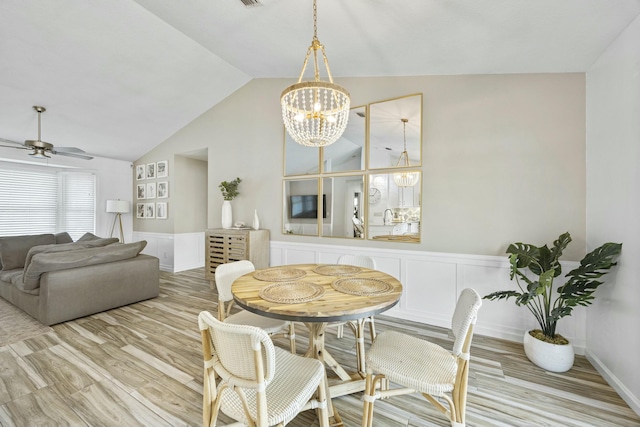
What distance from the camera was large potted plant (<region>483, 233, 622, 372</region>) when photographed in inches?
77.6

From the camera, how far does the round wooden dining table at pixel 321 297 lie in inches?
53.1

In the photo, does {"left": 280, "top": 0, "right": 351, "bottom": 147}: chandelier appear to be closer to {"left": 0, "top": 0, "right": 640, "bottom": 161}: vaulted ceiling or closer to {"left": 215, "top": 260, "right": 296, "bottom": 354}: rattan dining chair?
{"left": 0, "top": 0, "right": 640, "bottom": 161}: vaulted ceiling

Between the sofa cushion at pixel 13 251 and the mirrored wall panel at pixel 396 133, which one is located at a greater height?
the mirrored wall panel at pixel 396 133

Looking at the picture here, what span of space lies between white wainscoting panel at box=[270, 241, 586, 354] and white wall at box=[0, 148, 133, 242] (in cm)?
553

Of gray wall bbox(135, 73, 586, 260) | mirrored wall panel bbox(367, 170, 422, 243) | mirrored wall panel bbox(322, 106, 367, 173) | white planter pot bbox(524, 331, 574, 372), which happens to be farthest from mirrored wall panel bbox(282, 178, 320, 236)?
white planter pot bbox(524, 331, 574, 372)

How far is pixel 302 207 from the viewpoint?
12.6 feet

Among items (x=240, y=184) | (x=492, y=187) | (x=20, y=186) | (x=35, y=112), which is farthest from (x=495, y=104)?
(x=20, y=186)

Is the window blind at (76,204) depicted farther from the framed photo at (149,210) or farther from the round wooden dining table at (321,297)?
the round wooden dining table at (321,297)

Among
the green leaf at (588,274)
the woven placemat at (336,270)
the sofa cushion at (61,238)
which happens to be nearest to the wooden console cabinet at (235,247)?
the woven placemat at (336,270)

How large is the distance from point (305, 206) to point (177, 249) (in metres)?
3.18

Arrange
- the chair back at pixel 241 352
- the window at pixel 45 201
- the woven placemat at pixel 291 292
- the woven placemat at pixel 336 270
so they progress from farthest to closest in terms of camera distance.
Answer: the window at pixel 45 201 → the woven placemat at pixel 336 270 → the woven placemat at pixel 291 292 → the chair back at pixel 241 352

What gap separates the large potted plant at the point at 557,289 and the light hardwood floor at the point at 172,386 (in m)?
0.14

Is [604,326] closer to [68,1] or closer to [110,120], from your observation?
[68,1]

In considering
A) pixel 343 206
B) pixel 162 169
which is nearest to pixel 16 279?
pixel 162 169
